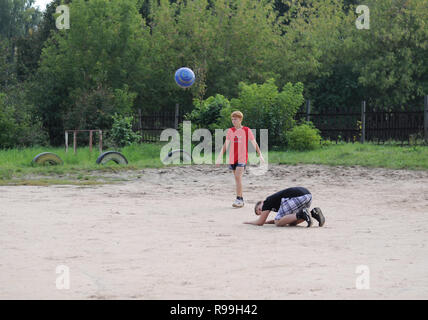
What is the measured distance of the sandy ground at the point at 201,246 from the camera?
6.10 meters

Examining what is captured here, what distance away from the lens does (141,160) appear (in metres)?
22.6

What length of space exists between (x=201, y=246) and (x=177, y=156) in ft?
45.1

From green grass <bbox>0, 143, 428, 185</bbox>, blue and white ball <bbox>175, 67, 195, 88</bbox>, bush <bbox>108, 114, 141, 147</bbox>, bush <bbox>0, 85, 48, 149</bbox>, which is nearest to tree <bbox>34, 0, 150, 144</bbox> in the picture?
bush <bbox>0, 85, 48, 149</bbox>

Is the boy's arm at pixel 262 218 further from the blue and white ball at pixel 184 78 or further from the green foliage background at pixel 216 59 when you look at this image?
the green foliage background at pixel 216 59

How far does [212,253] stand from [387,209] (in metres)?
5.37

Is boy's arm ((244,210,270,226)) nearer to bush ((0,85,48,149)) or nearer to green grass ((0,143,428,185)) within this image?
green grass ((0,143,428,185))

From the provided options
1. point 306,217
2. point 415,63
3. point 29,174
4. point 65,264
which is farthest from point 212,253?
point 415,63

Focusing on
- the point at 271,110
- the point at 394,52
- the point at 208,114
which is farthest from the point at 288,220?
A: the point at 394,52

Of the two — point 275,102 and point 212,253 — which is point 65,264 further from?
point 275,102

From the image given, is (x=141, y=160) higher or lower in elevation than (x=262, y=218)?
higher

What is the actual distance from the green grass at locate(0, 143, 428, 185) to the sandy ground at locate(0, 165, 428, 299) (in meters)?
2.33

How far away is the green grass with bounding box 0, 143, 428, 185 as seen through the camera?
1786cm

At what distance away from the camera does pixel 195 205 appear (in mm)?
12844

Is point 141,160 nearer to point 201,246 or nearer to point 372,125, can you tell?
point 372,125
